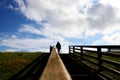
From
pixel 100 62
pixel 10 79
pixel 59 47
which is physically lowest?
pixel 10 79

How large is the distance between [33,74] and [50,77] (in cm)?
955

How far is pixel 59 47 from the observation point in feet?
115

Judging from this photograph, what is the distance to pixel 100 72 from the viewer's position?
371 inches

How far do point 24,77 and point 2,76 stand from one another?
4.65ft

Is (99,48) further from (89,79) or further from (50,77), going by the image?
(50,77)

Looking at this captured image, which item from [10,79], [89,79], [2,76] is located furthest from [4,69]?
[89,79]

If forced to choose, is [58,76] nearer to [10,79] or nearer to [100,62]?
[100,62]

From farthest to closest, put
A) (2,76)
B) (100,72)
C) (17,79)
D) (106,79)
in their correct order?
(2,76), (17,79), (100,72), (106,79)

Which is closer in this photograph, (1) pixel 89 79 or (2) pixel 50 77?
(2) pixel 50 77

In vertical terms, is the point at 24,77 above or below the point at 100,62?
below

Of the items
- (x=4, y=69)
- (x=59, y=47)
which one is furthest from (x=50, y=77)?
(x=59, y=47)

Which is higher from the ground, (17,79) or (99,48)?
(99,48)

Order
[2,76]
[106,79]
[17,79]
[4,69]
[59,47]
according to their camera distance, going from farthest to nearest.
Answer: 1. [59,47]
2. [4,69]
3. [2,76]
4. [17,79]
5. [106,79]

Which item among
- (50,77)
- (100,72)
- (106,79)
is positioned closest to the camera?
(50,77)
